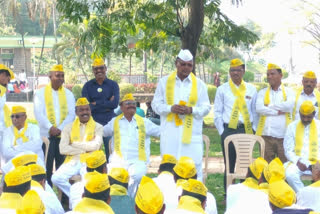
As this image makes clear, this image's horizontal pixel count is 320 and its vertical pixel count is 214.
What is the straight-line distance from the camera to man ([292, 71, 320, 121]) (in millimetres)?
7605

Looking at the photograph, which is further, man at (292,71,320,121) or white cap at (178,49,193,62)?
man at (292,71,320,121)

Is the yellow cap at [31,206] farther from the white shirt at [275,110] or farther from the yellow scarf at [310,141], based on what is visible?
the white shirt at [275,110]

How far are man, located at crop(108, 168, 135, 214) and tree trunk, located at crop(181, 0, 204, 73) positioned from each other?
290 inches

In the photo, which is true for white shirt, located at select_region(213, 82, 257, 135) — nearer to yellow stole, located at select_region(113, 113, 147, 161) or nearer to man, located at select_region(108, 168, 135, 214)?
yellow stole, located at select_region(113, 113, 147, 161)

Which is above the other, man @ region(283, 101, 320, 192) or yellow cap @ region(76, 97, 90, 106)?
yellow cap @ region(76, 97, 90, 106)

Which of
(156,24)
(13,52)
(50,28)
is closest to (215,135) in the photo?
(156,24)

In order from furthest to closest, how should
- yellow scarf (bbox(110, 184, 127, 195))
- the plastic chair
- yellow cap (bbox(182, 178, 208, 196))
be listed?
the plastic chair
yellow scarf (bbox(110, 184, 127, 195))
yellow cap (bbox(182, 178, 208, 196))

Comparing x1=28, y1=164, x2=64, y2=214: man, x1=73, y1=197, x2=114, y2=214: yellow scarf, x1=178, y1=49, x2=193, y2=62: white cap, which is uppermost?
x1=178, y1=49, x2=193, y2=62: white cap

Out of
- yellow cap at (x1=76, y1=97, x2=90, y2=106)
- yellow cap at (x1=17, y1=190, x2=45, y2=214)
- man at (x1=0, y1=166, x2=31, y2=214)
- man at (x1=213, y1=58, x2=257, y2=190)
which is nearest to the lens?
yellow cap at (x1=17, y1=190, x2=45, y2=214)

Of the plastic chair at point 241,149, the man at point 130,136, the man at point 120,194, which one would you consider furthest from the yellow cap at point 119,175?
the plastic chair at point 241,149

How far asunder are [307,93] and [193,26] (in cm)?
486

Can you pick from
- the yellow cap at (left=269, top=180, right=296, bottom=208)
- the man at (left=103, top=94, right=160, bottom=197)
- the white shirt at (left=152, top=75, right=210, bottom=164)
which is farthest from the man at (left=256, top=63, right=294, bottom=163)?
the yellow cap at (left=269, top=180, right=296, bottom=208)

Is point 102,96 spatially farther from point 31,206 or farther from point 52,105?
point 31,206

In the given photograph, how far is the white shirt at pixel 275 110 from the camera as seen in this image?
7.52 meters
